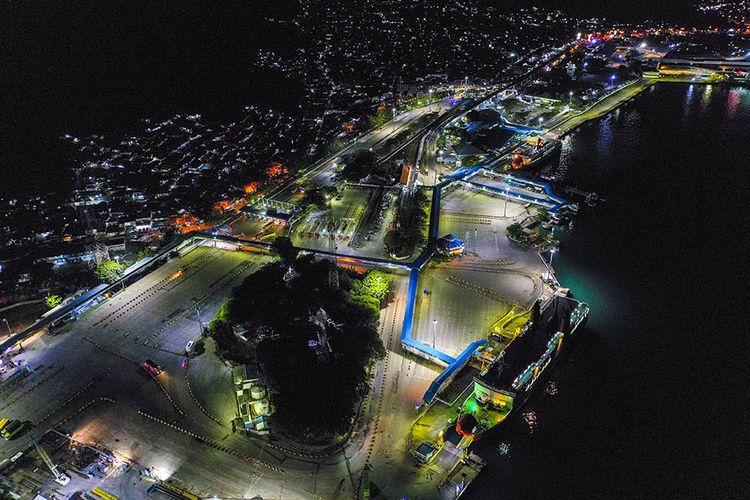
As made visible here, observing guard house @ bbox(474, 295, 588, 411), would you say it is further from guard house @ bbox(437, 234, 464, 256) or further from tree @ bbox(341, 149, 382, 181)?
tree @ bbox(341, 149, 382, 181)

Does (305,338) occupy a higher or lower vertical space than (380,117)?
lower

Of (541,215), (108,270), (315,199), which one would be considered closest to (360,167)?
(315,199)

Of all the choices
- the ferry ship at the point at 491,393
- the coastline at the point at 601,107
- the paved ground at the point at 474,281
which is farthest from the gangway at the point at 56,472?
the coastline at the point at 601,107

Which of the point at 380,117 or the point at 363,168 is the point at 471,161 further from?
the point at 380,117

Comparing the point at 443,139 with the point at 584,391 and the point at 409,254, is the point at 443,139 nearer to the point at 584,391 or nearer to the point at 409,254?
the point at 409,254

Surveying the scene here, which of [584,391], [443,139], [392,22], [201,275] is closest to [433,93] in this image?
[443,139]

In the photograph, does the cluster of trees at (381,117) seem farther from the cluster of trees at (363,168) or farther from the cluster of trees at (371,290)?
the cluster of trees at (371,290)
